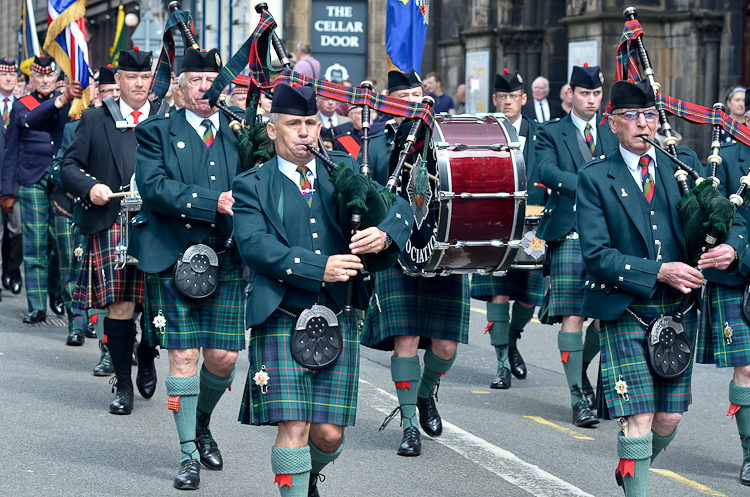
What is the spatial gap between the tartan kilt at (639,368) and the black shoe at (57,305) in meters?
7.49

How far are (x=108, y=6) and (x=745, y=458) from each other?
39.4m

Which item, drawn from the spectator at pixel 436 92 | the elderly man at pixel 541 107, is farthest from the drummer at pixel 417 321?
the spectator at pixel 436 92

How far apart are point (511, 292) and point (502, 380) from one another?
28.4 inches

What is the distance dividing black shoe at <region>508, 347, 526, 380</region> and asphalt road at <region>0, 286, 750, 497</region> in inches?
3.7

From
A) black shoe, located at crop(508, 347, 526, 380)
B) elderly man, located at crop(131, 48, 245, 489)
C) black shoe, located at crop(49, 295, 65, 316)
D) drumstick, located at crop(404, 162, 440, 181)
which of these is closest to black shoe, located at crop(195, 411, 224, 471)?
elderly man, located at crop(131, 48, 245, 489)

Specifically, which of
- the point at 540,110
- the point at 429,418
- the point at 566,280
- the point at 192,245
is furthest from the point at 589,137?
the point at 540,110

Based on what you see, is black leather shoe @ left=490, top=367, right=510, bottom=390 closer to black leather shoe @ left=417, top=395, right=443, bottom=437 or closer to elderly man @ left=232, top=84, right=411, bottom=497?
black leather shoe @ left=417, top=395, right=443, bottom=437

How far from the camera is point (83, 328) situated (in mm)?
10195

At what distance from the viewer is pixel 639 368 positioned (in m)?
5.33

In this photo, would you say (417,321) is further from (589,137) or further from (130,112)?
(130,112)

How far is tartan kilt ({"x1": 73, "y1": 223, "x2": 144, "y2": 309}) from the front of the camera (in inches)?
293

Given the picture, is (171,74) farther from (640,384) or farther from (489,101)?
(489,101)

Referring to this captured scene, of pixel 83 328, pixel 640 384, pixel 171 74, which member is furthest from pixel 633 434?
pixel 83 328

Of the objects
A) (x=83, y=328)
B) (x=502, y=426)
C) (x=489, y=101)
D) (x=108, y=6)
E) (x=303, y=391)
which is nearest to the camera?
(x=303, y=391)
